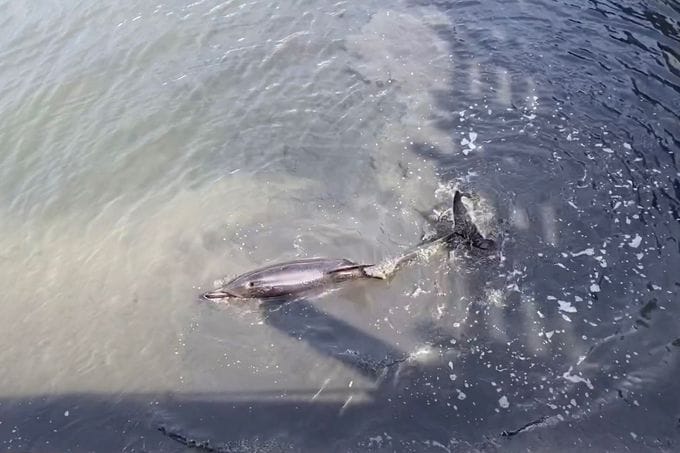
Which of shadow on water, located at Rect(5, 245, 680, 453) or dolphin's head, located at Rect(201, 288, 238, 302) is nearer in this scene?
shadow on water, located at Rect(5, 245, 680, 453)

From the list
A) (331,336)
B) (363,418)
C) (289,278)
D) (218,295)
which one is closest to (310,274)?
(289,278)

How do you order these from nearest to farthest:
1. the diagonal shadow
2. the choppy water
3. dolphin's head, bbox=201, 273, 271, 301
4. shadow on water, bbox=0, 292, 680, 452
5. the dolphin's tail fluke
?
shadow on water, bbox=0, 292, 680, 452
the choppy water
the diagonal shadow
dolphin's head, bbox=201, 273, 271, 301
the dolphin's tail fluke

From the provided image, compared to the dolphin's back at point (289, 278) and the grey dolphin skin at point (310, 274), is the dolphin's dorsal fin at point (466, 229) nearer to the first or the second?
the grey dolphin skin at point (310, 274)

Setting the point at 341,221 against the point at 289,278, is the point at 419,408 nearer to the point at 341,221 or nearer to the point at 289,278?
the point at 289,278

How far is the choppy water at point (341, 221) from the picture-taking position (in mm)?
7465

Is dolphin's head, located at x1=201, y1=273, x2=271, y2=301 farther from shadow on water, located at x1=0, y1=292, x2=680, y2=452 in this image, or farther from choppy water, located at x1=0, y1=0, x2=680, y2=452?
shadow on water, located at x1=0, y1=292, x2=680, y2=452

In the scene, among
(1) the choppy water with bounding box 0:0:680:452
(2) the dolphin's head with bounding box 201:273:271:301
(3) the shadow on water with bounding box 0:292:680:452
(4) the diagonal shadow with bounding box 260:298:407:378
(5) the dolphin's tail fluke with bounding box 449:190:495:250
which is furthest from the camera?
(5) the dolphin's tail fluke with bounding box 449:190:495:250

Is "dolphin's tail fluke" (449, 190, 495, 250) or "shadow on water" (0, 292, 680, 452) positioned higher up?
"dolphin's tail fluke" (449, 190, 495, 250)

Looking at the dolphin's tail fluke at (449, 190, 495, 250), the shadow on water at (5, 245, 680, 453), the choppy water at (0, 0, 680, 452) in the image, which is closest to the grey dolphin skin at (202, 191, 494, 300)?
the dolphin's tail fluke at (449, 190, 495, 250)

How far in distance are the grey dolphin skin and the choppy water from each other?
10.2 inches

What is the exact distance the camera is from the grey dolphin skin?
870 centimetres

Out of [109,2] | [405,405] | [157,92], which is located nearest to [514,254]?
[405,405]

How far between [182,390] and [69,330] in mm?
2505

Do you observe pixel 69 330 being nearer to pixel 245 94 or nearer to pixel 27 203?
pixel 27 203
